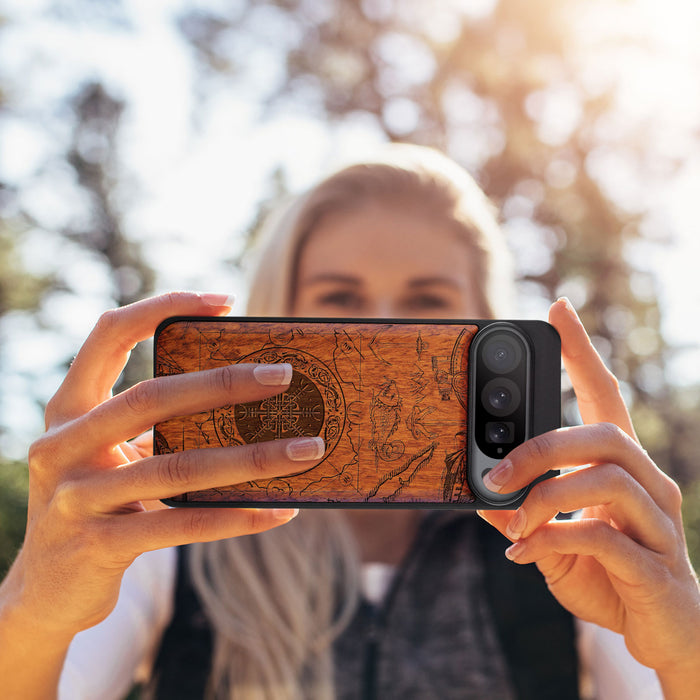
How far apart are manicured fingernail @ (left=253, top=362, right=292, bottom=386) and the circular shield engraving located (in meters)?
0.15

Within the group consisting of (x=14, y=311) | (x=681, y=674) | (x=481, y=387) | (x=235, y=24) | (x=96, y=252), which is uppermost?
(x=235, y=24)

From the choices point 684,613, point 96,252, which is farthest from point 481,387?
point 96,252

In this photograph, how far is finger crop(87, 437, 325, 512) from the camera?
51.3 inches

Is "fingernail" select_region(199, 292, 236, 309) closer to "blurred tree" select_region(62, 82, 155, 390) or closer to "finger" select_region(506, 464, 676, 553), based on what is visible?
"finger" select_region(506, 464, 676, 553)

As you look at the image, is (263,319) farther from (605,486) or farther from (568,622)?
(568,622)

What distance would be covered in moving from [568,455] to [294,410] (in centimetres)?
66

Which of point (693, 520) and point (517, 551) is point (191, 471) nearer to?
point (517, 551)

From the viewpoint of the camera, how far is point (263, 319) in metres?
1.50

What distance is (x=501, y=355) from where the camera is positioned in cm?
154

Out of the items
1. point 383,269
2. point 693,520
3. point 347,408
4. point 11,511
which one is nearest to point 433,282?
point 383,269

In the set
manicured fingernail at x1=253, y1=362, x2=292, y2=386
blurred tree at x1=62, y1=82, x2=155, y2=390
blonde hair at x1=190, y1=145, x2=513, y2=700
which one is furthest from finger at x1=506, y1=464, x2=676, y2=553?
blurred tree at x1=62, y1=82, x2=155, y2=390

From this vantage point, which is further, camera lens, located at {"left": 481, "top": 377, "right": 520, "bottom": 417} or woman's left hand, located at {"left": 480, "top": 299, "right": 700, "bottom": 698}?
camera lens, located at {"left": 481, "top": 377, "right": 520, "bottom": 417}

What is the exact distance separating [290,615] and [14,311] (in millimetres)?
11458

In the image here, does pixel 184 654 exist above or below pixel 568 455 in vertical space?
below
